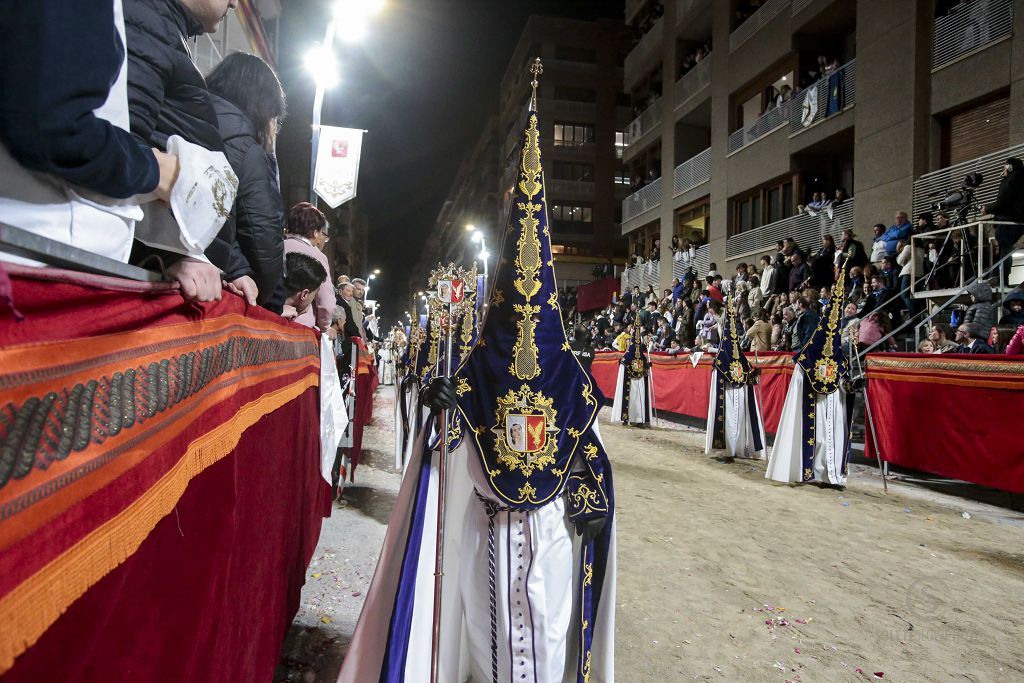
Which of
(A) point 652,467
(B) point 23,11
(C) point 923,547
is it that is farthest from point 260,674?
(A) point 652,467

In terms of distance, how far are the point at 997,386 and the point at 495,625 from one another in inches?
266

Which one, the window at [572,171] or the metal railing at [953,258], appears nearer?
the metal railing at [953,258]

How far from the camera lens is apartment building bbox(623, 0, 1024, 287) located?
12375 mm

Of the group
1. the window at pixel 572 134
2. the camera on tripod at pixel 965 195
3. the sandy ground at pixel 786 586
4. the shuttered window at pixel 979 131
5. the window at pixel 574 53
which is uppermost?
the window at pixel 574 53

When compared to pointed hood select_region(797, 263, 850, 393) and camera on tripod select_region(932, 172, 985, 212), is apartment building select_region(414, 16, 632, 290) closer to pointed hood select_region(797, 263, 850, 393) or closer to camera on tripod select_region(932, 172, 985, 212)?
camera on tripod select_region(932, 172, 985, 212)

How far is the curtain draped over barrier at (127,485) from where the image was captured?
0.74 metres

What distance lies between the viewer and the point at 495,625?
2.54m

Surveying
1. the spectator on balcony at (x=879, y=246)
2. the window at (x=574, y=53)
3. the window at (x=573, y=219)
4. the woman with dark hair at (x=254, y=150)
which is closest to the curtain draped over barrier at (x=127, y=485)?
the woman with dark hair at (x=254, y=150)

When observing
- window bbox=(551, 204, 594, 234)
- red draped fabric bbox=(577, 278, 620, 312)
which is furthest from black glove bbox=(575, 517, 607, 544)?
window bbox=(551, 204, 594, 234)

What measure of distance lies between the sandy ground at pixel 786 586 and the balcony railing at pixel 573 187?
37.2m

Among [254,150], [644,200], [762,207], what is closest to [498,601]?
[254,150]

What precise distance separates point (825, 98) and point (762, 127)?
2.97m

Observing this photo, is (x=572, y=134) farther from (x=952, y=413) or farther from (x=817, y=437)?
(x=952, y=413)

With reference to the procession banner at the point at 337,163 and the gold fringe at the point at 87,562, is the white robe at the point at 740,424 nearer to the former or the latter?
the procession banner at the point at 337,163
